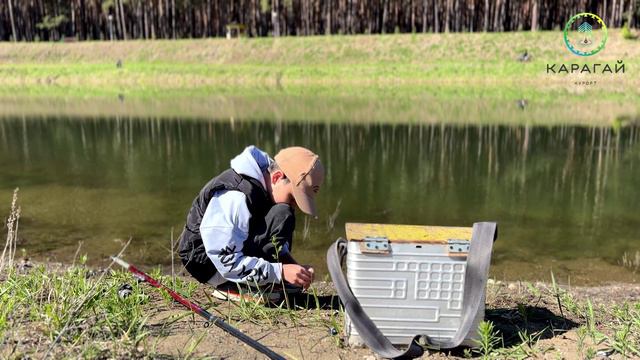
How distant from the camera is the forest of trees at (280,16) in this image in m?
43.3

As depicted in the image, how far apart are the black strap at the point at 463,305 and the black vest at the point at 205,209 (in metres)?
0.70

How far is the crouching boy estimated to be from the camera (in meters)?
3.12

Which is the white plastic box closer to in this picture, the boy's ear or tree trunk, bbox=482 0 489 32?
the boy's ear

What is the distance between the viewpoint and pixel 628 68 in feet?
97.1

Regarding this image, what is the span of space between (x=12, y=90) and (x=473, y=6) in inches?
1352

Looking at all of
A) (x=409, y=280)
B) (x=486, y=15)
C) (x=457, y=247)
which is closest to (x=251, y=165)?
(x=409, y=280)

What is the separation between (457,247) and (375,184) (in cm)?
711

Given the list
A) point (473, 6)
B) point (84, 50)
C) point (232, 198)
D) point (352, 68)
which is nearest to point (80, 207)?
point (232, 198)

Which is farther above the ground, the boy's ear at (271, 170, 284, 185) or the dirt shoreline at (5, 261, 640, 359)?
the boy's ear at (271, 170, 284, 185)

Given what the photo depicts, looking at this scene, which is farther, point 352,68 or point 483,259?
point 352,68

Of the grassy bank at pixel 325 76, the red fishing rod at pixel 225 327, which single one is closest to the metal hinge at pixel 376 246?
the red fishing rod at pixel 225 327

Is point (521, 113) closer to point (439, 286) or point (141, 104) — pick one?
point (141, 104)

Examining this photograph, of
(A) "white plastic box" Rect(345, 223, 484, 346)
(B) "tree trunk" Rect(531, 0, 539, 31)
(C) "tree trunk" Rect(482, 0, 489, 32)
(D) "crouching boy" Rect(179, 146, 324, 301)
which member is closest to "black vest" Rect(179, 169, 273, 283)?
(D) "crouching boy" Rect(179, 146, 324, 301)

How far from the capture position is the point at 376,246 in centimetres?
268
